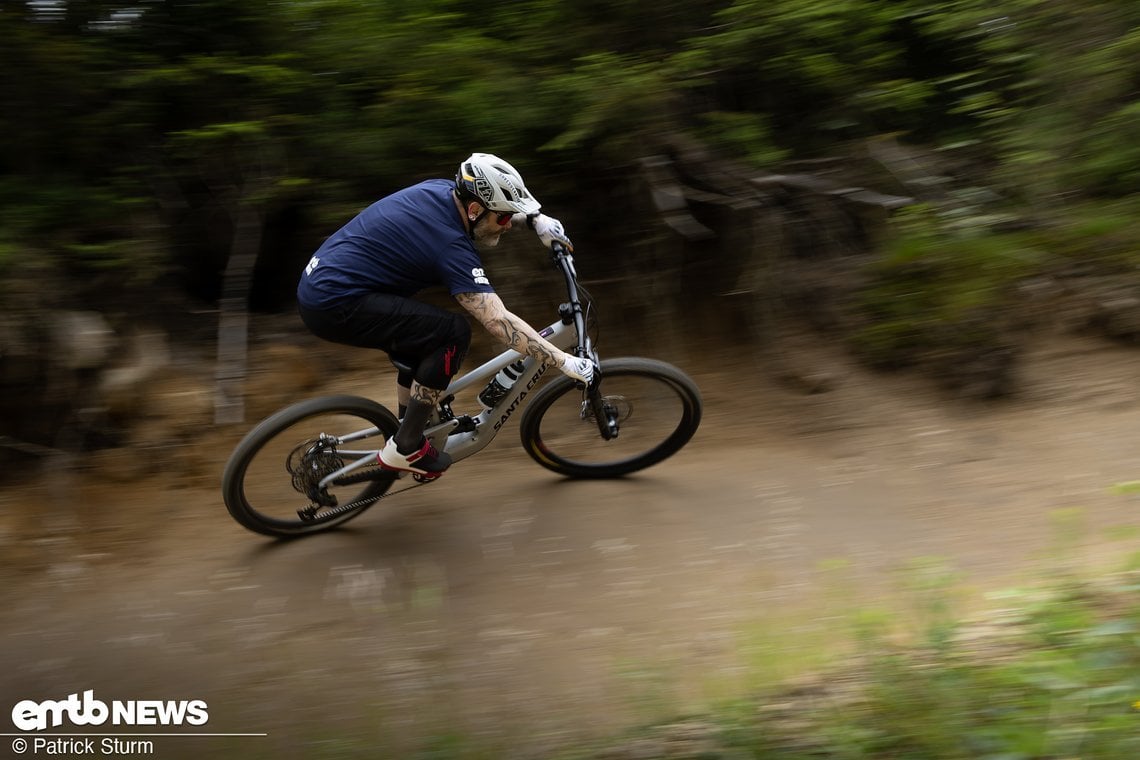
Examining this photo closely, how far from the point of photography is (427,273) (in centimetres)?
429

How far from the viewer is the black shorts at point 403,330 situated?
4281 millimetres

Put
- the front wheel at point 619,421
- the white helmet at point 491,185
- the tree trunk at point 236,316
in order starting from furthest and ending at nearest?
1. the tree trunk at point 236,316
2. the front wheel at point 619,421
3. the white helmet at point 491,185

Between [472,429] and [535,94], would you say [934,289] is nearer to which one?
[535,94]

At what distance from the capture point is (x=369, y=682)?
3.88 m

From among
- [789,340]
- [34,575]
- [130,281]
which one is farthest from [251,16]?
[789,340]

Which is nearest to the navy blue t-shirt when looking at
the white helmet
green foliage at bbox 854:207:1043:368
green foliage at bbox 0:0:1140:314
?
the white helmet

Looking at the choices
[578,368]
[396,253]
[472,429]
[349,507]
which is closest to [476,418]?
[472,429]

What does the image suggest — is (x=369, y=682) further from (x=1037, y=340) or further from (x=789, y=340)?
(x=1037, y=340)

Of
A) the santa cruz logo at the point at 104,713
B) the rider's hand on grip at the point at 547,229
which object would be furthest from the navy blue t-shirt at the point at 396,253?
the santa cruz logo at the point at 104,713

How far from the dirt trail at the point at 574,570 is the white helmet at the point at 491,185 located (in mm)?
1871

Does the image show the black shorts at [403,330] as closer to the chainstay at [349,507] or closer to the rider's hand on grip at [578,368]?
the rider's hand on grip at [578,368]

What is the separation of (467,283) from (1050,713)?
2.88 m

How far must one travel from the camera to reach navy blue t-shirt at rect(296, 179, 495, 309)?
416 centimetres

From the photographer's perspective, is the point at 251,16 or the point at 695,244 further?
the point at 695,244
